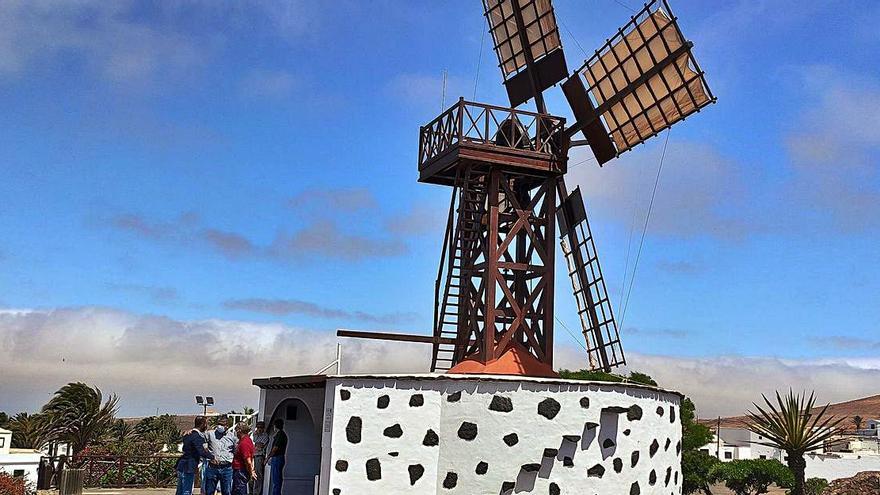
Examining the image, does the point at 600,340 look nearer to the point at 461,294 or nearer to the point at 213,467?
the point at 461,294

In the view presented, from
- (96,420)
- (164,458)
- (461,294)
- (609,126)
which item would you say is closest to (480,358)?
(461,294)

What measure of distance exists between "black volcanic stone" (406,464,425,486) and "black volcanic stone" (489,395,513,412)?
60.0 inches

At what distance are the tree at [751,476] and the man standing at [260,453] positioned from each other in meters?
30.5

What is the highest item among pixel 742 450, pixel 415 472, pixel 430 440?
pixel 430 440

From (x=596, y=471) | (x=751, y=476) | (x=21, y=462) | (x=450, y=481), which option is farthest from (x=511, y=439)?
(x=751, y=476)

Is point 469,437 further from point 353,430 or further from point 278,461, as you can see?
point 278,461

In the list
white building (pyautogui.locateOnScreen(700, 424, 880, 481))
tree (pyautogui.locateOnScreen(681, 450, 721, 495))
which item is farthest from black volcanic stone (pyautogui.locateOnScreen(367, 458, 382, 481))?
white building (pyautogui.locateOnScreen(700, 424, 880, 481))

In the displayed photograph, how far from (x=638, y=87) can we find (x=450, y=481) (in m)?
11.2

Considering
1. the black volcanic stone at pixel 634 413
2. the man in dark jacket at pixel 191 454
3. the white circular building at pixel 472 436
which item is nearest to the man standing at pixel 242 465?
the man in dark jacket at pixel 191 454

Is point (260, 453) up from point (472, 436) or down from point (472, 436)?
down

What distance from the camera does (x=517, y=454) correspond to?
1462 cm

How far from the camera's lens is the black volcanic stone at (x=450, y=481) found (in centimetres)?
1466

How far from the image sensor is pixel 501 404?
579 inches

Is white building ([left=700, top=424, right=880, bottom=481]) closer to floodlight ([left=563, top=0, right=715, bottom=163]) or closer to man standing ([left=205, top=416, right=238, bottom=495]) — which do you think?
floodlight ([left=563, top=0, right=715, bottom=163])
